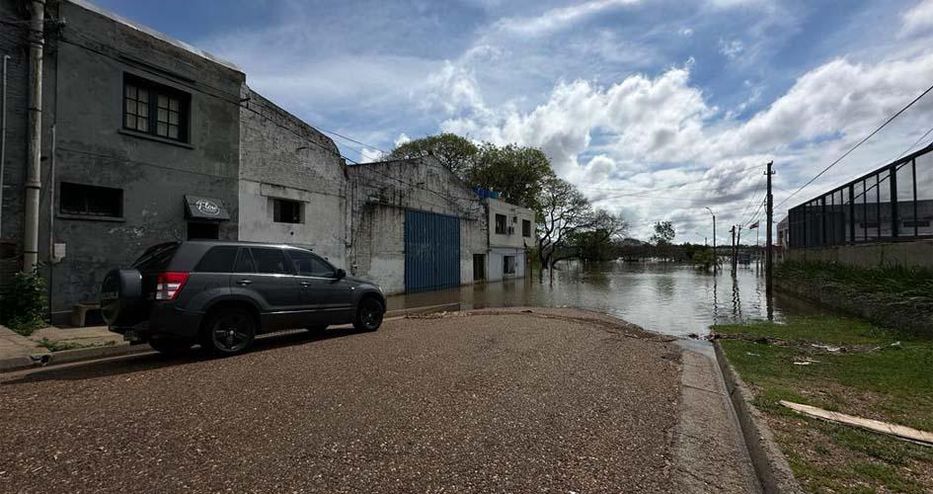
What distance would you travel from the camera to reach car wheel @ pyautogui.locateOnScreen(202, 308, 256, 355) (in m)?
7.26

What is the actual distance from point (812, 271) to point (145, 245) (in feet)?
85.4

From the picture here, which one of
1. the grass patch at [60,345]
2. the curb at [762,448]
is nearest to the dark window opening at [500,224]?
the grass patch at [60,345]

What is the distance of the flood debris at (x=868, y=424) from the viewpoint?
13.7ft

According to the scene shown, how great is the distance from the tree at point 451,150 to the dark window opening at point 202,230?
33820mm

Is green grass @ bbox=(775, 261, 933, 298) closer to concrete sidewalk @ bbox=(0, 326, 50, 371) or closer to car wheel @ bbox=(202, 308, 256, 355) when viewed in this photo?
car wheel @ bbox=(202, 308, 256, 355)

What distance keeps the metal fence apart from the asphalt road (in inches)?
465

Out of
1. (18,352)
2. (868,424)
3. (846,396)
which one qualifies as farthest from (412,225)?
(868,424)

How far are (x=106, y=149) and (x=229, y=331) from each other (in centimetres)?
702

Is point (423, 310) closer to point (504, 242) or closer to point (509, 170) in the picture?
point (504, 242)

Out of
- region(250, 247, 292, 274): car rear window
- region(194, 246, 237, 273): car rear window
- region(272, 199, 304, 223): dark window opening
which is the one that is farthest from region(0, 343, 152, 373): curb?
region(272, 199, 304, 223): dark window opening

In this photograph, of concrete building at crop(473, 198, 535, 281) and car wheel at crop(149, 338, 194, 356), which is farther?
concrete building at crop(473, 198, 535, 281)

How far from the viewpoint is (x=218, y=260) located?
7500mm

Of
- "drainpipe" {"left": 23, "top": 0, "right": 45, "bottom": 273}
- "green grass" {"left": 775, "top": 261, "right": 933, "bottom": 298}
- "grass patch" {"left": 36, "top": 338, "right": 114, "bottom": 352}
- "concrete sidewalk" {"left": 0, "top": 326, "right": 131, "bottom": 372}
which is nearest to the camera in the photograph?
"concrete sidewalk" {"left": 0, "top": 326, "right": 131, "bottom": 372}

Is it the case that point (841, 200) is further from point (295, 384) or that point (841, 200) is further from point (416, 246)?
point (295, 384)
